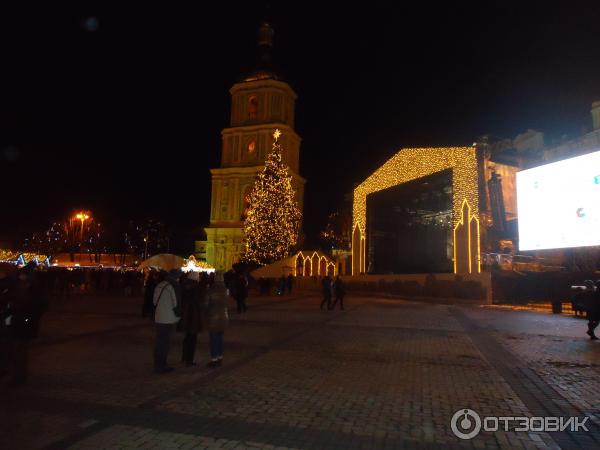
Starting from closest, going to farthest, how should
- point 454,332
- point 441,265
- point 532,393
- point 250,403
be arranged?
point 250,403 < point 532,393 < point 454,332 < point 441,265

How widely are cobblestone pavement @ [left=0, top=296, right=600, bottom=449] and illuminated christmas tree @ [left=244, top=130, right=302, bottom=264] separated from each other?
30672mm

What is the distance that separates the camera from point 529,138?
35.5 m

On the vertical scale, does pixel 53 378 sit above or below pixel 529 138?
below

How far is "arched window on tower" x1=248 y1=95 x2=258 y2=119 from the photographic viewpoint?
6412cm

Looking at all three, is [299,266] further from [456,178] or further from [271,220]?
[456,178]

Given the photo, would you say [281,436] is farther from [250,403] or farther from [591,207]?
[591,207]

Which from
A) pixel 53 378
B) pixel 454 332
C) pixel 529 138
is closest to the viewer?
pixel 53 378

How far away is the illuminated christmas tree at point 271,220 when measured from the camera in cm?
4231

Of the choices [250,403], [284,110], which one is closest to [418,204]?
[250,403]

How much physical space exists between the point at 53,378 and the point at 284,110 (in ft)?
197

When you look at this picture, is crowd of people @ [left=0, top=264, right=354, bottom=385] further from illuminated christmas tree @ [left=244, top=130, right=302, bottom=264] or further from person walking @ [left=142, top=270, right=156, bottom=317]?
illuminated christmas tree @ [left=244, top=130, right=302, bottom=264]

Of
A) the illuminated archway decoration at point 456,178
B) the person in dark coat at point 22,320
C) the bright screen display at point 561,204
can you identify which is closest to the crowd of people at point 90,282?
the illuminated archway decoration at point 456,178

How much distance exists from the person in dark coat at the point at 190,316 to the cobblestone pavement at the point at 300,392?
0.38 meters

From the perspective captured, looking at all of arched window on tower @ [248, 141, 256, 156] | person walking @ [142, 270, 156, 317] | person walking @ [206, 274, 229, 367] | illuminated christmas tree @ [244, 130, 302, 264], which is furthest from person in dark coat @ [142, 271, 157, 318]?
arched window on tower @ [248, 141, 256, 156]
